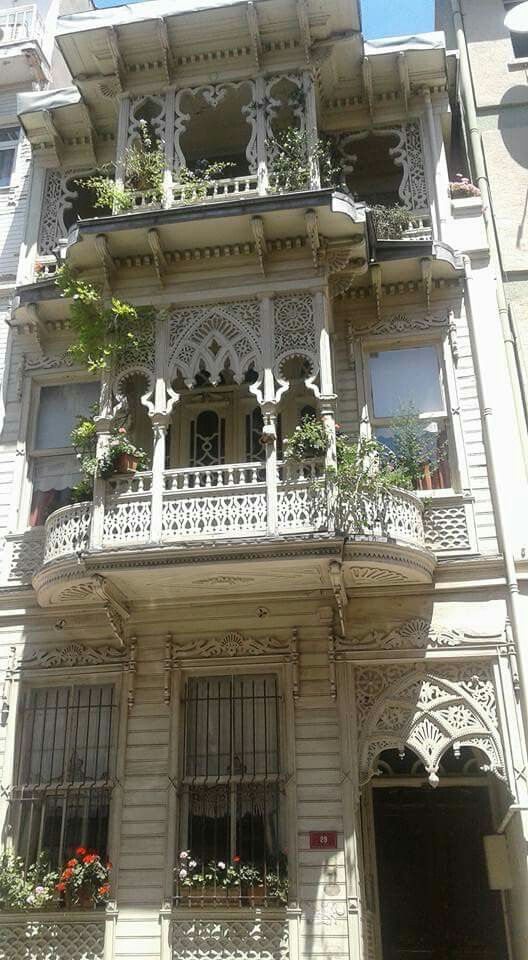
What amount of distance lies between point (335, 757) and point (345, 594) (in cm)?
225

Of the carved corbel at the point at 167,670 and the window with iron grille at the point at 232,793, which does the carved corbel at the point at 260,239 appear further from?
the window with iron grille at the point at 232,793

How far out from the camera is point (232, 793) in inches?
473

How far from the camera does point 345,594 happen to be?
12.3 m

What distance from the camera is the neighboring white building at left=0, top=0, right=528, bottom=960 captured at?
1153 cm

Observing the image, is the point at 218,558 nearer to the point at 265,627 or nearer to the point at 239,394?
the point at 265,627

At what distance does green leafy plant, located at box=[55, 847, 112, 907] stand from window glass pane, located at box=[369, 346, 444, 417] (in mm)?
7918

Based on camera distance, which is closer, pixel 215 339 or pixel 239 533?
Result: pixel 239 533

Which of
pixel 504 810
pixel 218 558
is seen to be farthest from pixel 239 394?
pixel 504 810

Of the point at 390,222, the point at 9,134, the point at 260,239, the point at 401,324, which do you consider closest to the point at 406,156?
the point at 390,222

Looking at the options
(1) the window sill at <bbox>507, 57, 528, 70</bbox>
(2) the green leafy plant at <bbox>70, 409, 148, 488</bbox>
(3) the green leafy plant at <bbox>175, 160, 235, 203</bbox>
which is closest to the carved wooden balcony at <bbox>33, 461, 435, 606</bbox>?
(2) the green leafy plant at <bbox>70, 409, 148, 488</bbox>

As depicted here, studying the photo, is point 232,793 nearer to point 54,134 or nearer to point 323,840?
point 323,840

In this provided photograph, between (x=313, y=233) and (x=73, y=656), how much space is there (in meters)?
7.45

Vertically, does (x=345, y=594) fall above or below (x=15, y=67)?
below

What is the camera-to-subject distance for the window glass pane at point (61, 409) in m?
14.8
